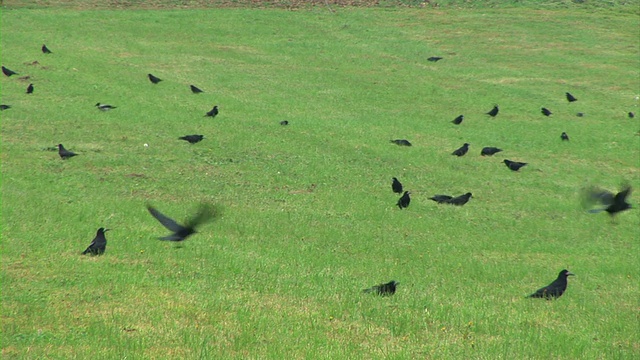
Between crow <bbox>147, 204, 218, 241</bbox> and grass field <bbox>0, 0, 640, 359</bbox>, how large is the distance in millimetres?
328

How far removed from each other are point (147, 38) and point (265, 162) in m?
25.7

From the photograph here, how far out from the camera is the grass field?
→ 1175 centimetres

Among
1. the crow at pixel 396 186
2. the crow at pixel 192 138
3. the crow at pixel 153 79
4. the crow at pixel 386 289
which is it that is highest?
the crow at pixel 386 289

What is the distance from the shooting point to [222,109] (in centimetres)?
3450

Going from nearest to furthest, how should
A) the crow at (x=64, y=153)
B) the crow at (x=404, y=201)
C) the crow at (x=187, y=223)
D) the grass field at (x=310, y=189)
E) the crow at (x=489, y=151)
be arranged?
the grass field at (x=310, y=189) → the crow at (x=187, y=223) → the crow at (x=404, y=201) → the crow at (x=64, y=153) → the crow at (x=489, y=151)

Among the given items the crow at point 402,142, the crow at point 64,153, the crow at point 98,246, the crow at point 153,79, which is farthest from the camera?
the crow at point 153,79

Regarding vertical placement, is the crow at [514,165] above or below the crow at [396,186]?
below

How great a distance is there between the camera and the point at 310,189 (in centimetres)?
2450

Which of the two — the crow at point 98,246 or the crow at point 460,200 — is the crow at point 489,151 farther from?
the crow at point 98,246

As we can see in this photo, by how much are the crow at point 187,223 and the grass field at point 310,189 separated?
0.33 m

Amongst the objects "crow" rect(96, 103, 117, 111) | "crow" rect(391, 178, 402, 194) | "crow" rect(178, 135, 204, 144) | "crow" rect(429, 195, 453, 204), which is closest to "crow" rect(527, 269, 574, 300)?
"crow" rect(429, 195, 453, 204)

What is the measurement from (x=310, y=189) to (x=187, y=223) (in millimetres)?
6072

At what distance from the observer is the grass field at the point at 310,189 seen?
11.8m

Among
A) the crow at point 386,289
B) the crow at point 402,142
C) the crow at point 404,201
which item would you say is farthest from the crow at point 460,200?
the crow at point 386,289
